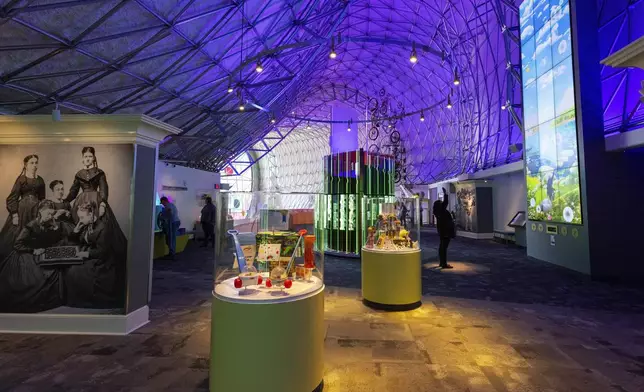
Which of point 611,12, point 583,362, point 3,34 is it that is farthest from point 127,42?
point 611,12

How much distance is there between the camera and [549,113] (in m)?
8.36

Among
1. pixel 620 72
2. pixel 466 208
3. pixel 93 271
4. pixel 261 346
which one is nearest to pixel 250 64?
pixel 93 271

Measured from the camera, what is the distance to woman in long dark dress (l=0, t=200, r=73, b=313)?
3.79 m

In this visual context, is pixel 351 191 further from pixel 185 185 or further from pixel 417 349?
pixel 185 185

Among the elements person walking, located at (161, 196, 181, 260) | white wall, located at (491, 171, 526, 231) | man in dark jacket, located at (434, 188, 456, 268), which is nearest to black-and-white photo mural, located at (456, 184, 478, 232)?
white wall, located at (491, 171, 526, 231)

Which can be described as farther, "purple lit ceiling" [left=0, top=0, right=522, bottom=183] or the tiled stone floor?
"purple lit ceiling" [left=0, top=0, right=522, bottom=183]

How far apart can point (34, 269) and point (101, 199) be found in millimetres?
1116

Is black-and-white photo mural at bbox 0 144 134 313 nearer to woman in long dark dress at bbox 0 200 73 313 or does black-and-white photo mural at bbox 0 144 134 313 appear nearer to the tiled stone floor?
woman in long dark dress at bbox 0 200 73 313

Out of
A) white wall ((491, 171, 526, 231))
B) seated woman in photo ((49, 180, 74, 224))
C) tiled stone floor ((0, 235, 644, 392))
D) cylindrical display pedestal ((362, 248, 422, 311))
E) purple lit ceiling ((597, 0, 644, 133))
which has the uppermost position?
purple lit ceiling ((597, 0, 644, 133))

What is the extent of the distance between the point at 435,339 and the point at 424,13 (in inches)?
768

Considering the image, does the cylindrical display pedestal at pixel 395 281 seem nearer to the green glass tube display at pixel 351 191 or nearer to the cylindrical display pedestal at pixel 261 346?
the cylindrical display pedestal at pixel 261 346

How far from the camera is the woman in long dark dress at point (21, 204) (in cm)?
380

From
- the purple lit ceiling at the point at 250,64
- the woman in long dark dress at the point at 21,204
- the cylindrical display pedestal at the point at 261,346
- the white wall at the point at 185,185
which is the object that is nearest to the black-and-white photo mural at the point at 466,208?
the purple lit ceiling at the point at 250,64

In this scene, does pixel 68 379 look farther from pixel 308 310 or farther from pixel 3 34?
pixel 3 34
